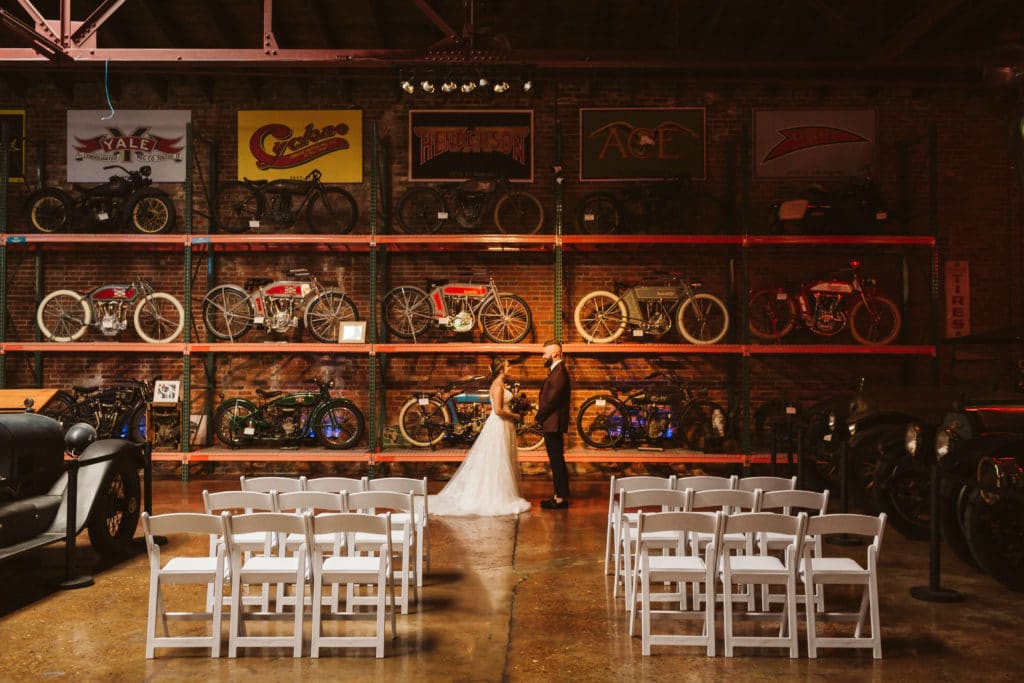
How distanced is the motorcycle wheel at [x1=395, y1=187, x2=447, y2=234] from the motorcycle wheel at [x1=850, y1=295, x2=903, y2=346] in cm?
552

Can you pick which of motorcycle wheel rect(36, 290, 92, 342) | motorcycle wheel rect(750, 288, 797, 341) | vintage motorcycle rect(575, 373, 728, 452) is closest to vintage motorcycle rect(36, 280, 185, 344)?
motorcycle wheel rect(36, 290, 92, 342)

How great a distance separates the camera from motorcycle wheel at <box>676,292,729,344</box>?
11.1 meters

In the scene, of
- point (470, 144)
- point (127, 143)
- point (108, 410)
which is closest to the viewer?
point (108, 410)

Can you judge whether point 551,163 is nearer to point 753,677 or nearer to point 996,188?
point 996,188

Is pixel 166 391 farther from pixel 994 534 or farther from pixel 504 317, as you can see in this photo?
pixel 994 534

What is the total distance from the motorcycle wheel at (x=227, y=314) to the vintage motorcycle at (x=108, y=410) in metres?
1.32

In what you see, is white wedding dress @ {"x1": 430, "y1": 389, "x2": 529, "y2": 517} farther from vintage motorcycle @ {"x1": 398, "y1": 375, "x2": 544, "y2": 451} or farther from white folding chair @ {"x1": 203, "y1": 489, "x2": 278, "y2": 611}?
white folding chair @ {"x1": 203, "y1": 489, "x2": 278, "y2": 611}

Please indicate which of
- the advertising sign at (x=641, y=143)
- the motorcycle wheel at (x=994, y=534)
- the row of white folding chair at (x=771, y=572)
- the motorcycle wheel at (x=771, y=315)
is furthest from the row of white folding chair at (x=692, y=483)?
the advertising sign at (x=641, y=143)

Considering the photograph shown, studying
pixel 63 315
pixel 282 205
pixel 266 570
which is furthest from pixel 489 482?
pixel 63 315

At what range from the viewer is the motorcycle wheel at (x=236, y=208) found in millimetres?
11367

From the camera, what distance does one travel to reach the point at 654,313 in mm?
11320

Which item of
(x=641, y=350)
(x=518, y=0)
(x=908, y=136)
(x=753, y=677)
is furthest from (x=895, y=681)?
(x=908, y=136)

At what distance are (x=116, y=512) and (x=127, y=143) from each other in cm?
682

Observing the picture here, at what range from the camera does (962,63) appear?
9.62 metres
